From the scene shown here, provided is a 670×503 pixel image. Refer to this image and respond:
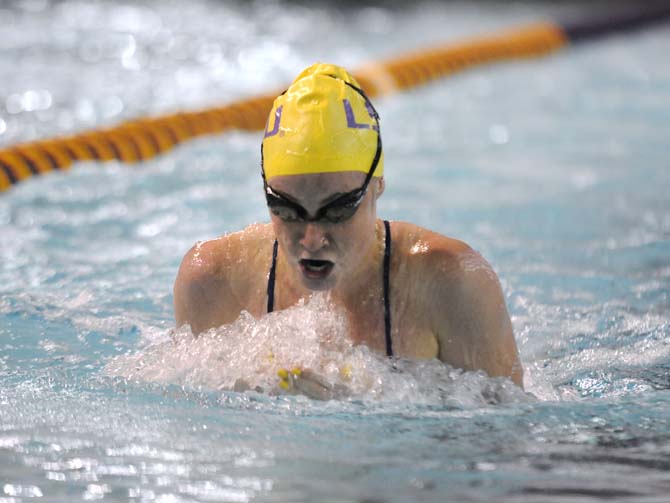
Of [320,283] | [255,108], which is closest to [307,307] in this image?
[320,283]

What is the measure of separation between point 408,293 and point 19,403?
3.31 feet

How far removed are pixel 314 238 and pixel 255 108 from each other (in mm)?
4402

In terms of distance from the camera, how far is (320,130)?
2.48 m

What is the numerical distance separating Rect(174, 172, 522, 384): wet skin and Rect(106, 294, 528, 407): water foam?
0.11ft

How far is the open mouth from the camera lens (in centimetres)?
243

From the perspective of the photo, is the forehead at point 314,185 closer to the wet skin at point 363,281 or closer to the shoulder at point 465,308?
the wet skin at point 363,281

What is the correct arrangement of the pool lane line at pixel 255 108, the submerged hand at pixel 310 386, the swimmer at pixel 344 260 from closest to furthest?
1. the swimmer at pixel 344 260
2. the submerged hand at pixel 310 386
3. the pool lane line at pixel 255 108

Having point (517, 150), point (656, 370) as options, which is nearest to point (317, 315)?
point (656, 370)

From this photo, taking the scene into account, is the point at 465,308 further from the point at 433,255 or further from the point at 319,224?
the point at 319,224

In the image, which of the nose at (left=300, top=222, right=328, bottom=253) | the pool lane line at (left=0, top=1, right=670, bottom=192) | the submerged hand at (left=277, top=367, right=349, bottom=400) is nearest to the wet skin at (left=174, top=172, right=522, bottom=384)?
the nose at (left=300, top=222, right=328, bottom=253)

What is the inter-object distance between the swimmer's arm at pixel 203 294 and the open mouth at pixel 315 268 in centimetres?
42

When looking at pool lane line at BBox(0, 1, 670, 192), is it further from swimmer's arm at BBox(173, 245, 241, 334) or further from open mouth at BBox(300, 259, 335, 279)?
open mouth at BBox(300, 259, 335, 279)

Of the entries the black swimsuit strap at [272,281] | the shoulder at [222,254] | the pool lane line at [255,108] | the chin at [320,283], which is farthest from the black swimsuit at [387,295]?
the pool lane line at [255,108]

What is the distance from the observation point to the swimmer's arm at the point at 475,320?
99.9 inches
